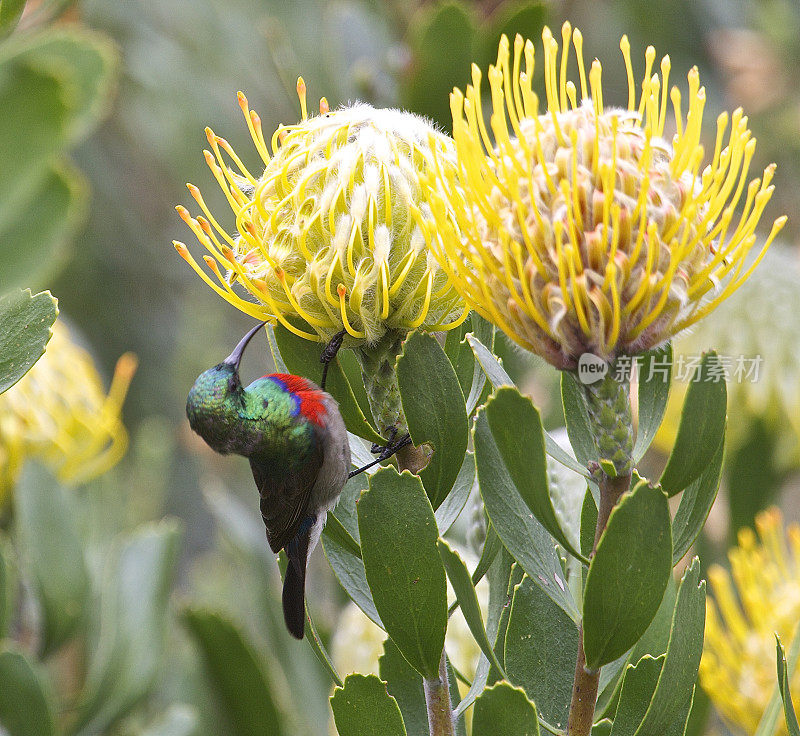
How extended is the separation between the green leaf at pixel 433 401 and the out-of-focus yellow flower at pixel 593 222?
0.07 m

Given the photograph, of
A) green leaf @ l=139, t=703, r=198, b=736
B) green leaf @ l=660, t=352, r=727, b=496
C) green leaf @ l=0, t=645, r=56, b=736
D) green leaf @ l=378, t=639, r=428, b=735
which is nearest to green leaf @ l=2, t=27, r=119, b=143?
green leaf @ l=0, t=645, r=56, b=736

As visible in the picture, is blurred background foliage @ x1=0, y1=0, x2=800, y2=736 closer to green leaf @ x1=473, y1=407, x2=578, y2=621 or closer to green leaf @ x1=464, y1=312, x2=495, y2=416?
green leaf @ x1=464, y1=312, x2=495, y2=416

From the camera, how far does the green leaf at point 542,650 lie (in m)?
0.80

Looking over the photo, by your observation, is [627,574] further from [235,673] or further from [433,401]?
[235,673]

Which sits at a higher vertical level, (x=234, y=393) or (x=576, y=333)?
(x=234, y=393)

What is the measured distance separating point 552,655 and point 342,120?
1.56 ft

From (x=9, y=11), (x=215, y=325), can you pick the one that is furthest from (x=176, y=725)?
(x=215, y=325)

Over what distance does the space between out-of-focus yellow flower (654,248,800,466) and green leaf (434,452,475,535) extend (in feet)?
3.01

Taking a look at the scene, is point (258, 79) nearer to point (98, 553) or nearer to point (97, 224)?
point (97, 224)

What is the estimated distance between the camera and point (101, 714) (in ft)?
4.68

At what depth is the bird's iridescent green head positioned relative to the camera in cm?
94

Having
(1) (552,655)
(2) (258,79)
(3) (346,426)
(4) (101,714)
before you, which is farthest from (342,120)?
(2) (258,79)

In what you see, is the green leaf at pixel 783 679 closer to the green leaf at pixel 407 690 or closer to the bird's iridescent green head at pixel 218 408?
the green leaf at pixel 407 690

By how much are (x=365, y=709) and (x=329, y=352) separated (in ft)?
0.96
